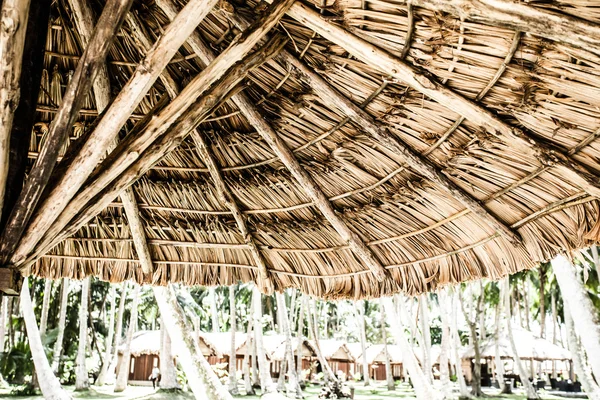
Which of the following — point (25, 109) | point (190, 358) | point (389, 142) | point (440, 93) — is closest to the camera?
point (25, 109)

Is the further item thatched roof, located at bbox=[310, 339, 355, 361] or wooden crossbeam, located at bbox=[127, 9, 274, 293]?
thatched roof, located at bbox=[310, 339, 355, 361]

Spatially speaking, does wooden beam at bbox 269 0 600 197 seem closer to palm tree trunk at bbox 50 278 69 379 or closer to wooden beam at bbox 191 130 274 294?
wooden beam at bbox 191 130 274 294

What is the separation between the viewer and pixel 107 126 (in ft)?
6.23

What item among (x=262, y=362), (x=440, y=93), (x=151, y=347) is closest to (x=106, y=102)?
(x=440, y=93)

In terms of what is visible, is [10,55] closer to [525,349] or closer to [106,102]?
[106,102]

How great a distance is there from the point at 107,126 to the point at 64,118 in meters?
0.16

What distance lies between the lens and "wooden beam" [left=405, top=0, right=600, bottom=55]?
65.2 inches

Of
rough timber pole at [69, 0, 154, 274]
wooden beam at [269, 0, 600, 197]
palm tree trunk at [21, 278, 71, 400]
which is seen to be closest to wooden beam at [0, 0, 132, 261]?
rough timber pole at [69, 0, 154, 274]

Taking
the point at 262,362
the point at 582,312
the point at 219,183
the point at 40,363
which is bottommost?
the point at 262,362

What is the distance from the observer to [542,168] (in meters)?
2.26

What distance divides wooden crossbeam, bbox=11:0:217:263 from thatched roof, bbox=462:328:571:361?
18.7m

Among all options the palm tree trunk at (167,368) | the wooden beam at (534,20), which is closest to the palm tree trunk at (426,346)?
the palm tree trunk at (167,368)

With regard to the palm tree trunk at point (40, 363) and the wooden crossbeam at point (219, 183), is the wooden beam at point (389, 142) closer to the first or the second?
the wooden crossbeam at point (219, 183)

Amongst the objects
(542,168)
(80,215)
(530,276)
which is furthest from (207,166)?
(530,276)
